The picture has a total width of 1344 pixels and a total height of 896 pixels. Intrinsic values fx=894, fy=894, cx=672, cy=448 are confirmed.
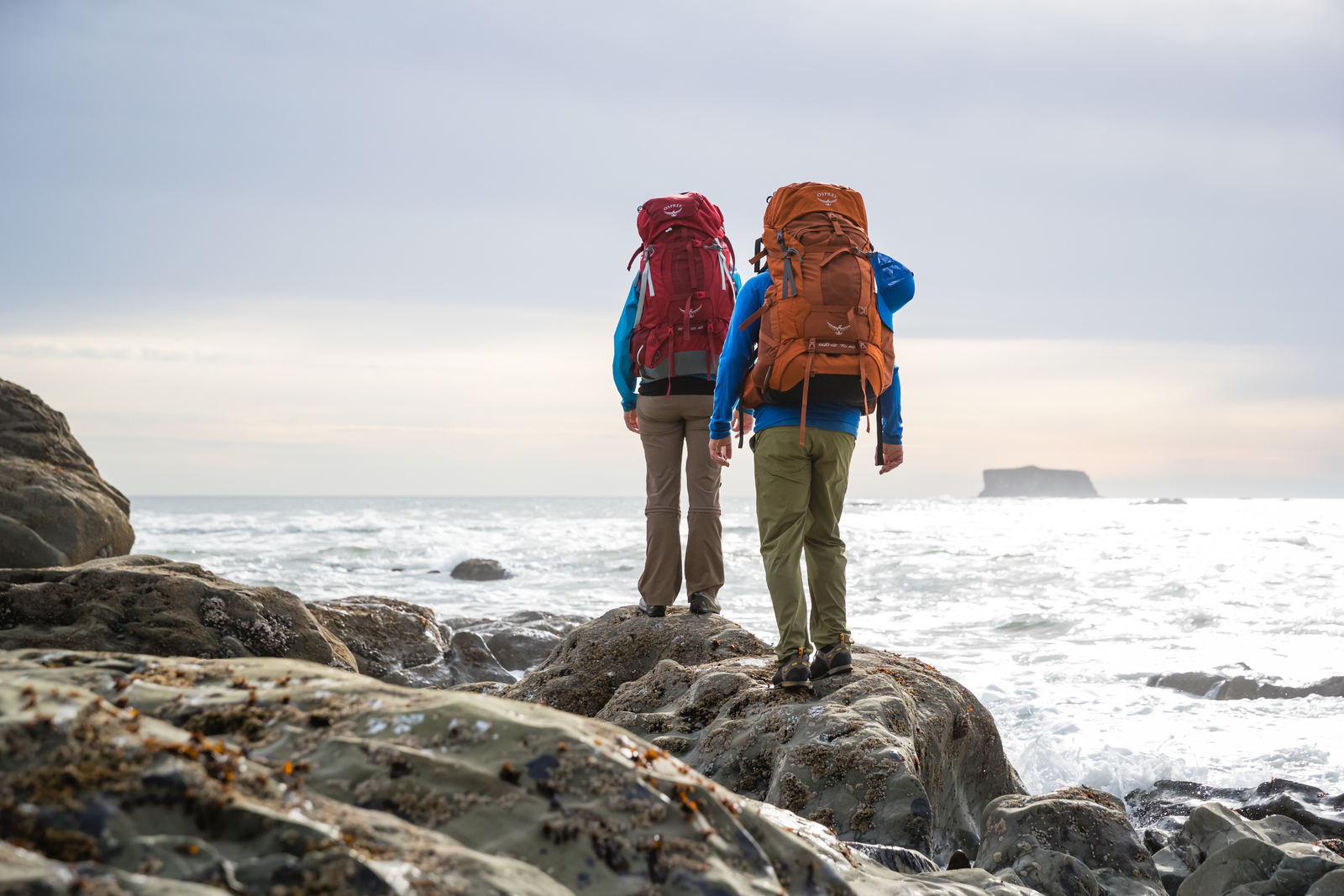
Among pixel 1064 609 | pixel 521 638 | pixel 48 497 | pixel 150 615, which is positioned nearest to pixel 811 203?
pixel 150 615

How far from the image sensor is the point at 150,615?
192 inches

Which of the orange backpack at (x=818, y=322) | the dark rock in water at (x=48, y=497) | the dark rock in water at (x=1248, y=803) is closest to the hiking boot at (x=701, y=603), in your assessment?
the orange backpack at (x=818, y=322)

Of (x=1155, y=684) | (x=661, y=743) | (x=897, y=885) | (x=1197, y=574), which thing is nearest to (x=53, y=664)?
(x=897, y=885)

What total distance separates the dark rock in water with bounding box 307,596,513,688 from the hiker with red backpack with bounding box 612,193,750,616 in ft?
7.79

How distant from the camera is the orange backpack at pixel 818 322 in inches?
176

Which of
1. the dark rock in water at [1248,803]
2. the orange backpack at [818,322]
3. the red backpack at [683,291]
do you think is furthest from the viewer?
the red backpack at [683,291]

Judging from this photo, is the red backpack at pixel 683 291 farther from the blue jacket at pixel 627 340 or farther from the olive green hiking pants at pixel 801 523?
the olive green hiking pants at pixel 801 523

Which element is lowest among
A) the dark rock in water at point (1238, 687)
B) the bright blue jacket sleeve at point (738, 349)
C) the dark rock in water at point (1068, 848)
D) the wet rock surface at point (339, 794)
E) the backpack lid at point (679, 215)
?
the dark rock in water at point (1238, 687)

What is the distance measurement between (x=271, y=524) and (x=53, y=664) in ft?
128

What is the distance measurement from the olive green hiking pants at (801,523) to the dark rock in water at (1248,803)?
2.70 meters

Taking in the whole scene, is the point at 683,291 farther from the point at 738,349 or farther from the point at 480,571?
the point at 480,571

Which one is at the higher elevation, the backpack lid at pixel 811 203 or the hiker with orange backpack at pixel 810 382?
the backpack lid at pixel 811 203

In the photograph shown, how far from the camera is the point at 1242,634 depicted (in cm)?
1155

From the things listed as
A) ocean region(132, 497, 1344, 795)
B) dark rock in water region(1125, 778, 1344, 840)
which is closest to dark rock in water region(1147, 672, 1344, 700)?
ocean region(132, 497, 1344, 795)
